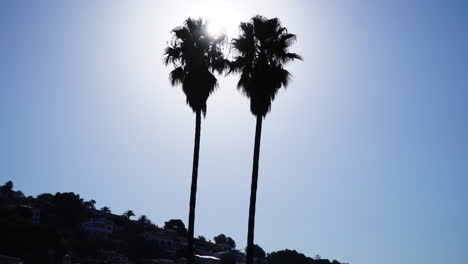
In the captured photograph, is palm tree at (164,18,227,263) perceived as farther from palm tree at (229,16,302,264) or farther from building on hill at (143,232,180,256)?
building on hill at (143,232,180,256)

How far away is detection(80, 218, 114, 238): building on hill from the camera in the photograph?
147625mm

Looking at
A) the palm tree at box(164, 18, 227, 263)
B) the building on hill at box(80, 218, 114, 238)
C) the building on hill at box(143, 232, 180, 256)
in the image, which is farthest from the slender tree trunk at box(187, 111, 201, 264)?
the building on hill at box(80, 218, 114, 238)

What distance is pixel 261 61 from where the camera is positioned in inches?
1337

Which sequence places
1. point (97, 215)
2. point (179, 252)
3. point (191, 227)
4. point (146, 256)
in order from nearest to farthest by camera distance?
point (191, 227)
point (146, 256)
point (179, 252)
point (97, 215)

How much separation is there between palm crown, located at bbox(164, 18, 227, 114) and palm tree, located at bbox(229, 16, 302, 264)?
2036 mm

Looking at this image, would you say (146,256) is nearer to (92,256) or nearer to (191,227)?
(92,256)

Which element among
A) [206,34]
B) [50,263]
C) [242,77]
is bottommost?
[50,263]

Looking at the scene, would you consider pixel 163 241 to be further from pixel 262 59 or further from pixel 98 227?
pixel 262 59

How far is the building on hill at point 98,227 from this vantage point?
484 feet

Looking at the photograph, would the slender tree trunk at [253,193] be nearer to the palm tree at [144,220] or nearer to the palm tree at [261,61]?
the palm tree at [261,61]

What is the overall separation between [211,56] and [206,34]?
1582 millimetres

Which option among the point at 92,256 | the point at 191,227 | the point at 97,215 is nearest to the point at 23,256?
the point at 92,256

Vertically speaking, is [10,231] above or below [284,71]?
below

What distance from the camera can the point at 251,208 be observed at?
3181 cm
